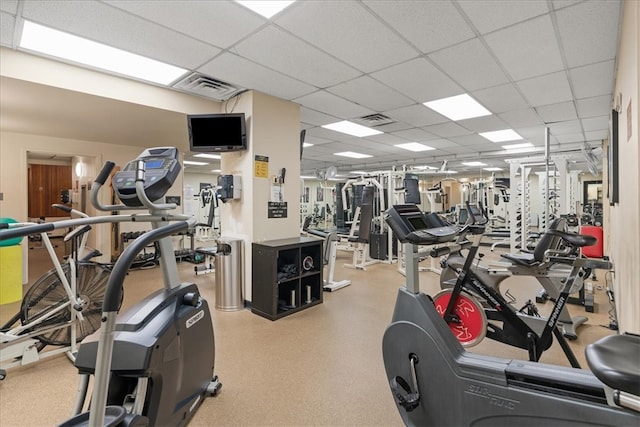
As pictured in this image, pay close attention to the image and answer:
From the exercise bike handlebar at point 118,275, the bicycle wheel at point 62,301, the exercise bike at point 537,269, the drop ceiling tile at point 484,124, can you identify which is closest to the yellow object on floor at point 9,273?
the bicycle wheel at point 62,301

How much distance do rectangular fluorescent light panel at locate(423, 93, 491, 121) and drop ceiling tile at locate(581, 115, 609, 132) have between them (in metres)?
1.91

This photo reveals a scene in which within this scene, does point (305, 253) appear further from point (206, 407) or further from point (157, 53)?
point (157, 53)

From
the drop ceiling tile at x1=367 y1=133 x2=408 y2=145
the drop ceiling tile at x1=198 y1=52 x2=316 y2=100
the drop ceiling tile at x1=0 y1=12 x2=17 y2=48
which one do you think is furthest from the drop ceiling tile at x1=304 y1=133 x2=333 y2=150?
the drop ceiling tile at x1=0 y1=12 x2=17 y2=48

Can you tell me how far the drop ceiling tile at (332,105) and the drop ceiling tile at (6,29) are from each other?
2.79 m

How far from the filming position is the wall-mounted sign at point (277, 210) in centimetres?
416

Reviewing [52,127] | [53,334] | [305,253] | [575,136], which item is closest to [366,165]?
[575,136]

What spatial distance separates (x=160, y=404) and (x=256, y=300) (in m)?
2.24

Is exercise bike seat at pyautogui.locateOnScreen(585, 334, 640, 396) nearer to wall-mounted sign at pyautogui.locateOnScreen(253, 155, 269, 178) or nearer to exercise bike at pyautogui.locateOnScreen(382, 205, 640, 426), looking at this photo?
exercise bike at pyautogui.locateOnScreen(382, 205, 640, 426)

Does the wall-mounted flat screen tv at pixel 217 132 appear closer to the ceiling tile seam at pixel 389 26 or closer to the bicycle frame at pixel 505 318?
the ceiling tile seam at pixel 389 26

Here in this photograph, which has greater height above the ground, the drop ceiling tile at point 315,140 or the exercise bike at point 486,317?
the drop ceiling tile at point 315,140

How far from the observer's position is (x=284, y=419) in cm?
193

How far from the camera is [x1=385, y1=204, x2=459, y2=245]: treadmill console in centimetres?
178

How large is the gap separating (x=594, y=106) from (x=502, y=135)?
6.50 ft

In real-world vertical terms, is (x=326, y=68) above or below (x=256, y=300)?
above
